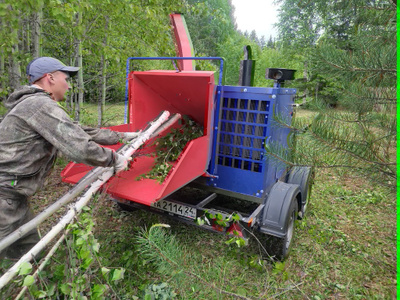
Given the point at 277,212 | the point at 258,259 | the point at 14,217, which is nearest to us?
the point at 14,217

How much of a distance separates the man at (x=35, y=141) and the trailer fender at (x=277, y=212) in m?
1.62

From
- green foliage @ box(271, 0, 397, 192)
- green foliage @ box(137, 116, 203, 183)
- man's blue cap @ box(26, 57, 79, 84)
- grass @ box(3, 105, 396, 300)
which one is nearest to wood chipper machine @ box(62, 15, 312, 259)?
green foliage @ box(137, 116, 203, 183)

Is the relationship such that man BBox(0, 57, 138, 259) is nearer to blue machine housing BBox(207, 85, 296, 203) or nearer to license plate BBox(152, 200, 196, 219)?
license plate BBox(152, 200, 196, 219)

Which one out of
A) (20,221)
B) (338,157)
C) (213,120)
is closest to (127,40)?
(213,120)

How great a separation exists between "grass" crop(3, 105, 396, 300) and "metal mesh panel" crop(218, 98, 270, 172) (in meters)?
0.88

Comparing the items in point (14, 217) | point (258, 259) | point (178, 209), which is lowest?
point (258, 259)

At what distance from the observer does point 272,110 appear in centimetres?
292

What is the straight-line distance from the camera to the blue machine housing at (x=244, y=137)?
299 centimetres

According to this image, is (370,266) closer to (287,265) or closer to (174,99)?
(287,265)

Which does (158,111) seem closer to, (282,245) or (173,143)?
(173,143)

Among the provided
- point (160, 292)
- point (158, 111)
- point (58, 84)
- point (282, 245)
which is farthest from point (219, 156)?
point (58, 84)

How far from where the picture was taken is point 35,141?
85.1 inches

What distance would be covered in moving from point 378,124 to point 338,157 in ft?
0.83

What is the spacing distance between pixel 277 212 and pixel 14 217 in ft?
8.04
